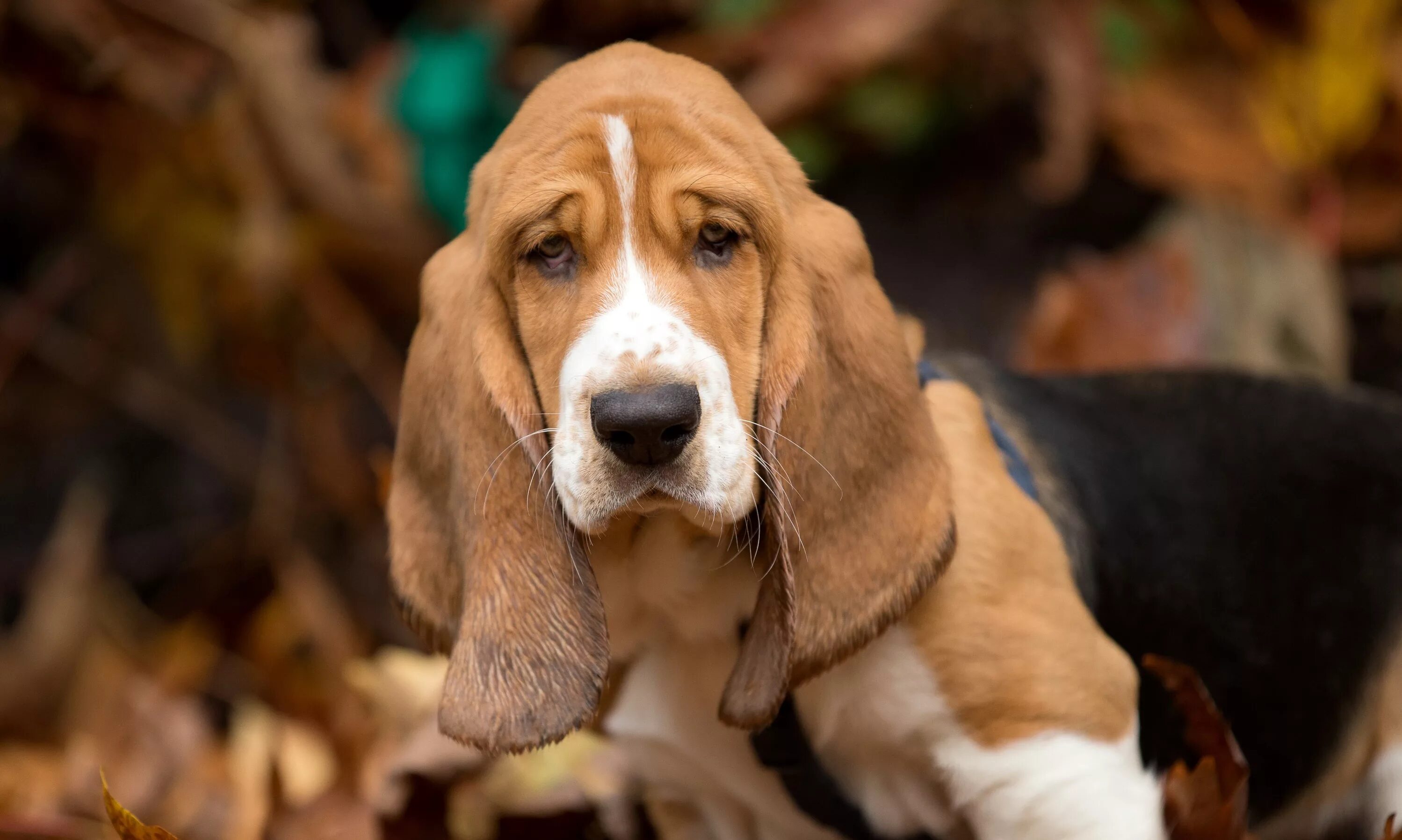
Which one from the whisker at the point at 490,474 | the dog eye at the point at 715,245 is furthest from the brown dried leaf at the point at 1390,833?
the whisker at the point at 490,474

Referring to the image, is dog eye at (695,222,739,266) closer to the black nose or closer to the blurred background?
the black nose

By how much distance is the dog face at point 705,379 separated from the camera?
2.29 m

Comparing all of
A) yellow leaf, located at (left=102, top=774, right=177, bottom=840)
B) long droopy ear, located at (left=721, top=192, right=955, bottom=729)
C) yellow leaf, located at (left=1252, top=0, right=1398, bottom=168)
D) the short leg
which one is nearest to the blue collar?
long droopy ear, located at (left=721, top=192, right=955, bottom=729)

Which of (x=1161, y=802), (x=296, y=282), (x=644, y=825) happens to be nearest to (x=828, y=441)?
(x=1161, y=802)

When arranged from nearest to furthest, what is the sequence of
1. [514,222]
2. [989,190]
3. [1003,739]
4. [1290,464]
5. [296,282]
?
1. [514,222]
2. [1003,739]
3. [1290,464]
4. [296,282]
5. [989,190]

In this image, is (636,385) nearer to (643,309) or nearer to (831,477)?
(643,309)

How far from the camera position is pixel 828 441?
2.40 meters

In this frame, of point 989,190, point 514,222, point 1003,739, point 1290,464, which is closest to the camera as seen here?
point 514,222

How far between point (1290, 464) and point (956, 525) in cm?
103

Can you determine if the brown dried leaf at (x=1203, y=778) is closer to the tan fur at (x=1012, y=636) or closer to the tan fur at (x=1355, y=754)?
the tan fur at (x=1012, y=636)

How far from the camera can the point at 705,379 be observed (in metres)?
2.21

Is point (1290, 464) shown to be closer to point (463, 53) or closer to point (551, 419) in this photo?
point (551, 419)

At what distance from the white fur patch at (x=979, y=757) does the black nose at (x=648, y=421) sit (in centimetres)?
62

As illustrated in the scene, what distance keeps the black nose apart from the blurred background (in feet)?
9.56
